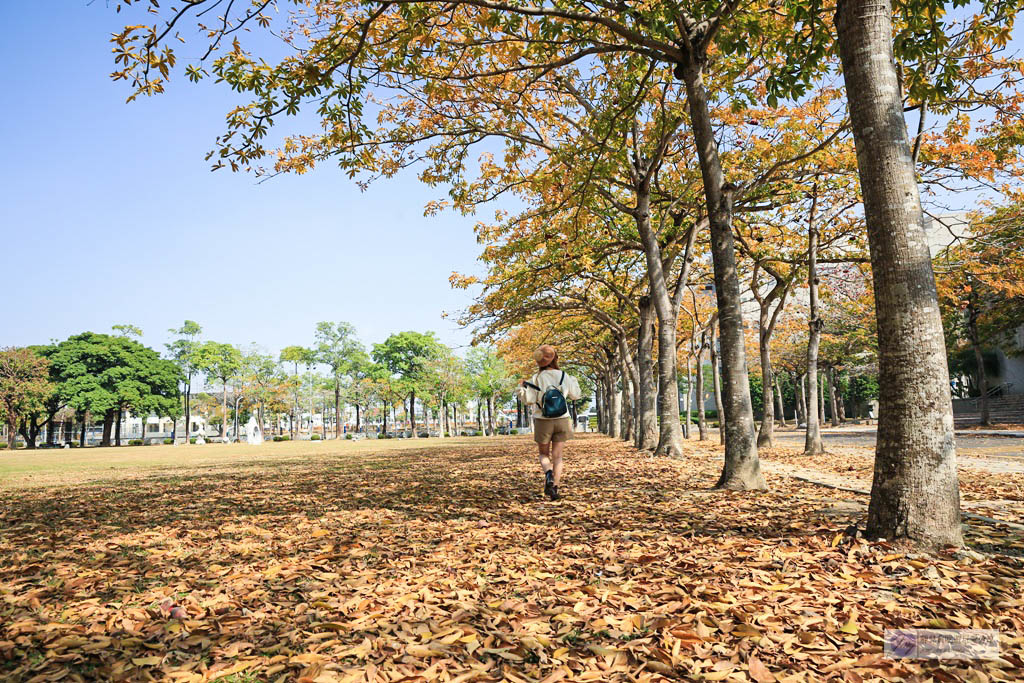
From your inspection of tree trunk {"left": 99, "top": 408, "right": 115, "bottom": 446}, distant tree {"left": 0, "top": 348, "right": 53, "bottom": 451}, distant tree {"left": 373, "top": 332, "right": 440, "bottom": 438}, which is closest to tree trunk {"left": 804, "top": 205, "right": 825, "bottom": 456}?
distant tree {"left": 373, "top": 332, "right": 440, "bottom": 438}

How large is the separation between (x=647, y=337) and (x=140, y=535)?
548 inches

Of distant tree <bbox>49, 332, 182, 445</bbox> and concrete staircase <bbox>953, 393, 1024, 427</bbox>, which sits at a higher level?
distant tree <bbox>49, 332, 182, 445</bbox>

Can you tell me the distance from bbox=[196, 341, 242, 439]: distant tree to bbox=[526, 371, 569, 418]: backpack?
56238 millimetres

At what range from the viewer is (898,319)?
3.93 metres

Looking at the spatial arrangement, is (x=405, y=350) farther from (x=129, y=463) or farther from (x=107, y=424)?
(x=129, y=463)

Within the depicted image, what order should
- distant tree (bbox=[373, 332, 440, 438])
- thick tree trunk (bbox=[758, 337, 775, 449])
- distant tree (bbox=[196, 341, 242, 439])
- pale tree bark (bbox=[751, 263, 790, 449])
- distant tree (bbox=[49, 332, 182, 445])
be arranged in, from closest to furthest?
1. pale tree bark (bbox=[751, 263, 790, 449])
2. thick tree trunk (bbox=[758, 337, 775, 449])
3. distant tree (bbox=[49, 332, 182, 445])
4. distant tree (bbox=[196, 341, 242, 439])
5. distant tree (bbox=[373, 332, 440, 438])

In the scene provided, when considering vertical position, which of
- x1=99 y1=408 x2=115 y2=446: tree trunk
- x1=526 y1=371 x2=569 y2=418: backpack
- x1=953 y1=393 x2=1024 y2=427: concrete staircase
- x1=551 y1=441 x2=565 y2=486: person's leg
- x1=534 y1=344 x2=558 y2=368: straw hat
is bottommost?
x1=99 y1=408 x2=115 y2=446: tree trunk

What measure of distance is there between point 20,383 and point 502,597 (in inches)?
2277

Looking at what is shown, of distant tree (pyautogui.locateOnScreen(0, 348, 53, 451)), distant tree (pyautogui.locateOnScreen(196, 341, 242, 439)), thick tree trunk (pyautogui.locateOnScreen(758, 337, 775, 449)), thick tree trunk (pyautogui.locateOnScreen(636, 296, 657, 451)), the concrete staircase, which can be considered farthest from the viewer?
distant tree (pyautogui.locateOnScreen(196, 341, 242, 439))

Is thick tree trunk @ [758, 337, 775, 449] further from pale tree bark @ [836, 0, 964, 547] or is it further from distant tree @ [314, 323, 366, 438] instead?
distant tree @ [314, 323, 366, 438]

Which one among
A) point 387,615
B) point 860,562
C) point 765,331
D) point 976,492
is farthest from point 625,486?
point 765,331

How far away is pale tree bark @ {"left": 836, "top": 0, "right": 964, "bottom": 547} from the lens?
3.81 metres

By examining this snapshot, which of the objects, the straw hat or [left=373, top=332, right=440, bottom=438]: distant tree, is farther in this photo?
[left=373, top=332, right=440, bottom=438]: distant tree

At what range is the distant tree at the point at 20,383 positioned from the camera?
149ft
